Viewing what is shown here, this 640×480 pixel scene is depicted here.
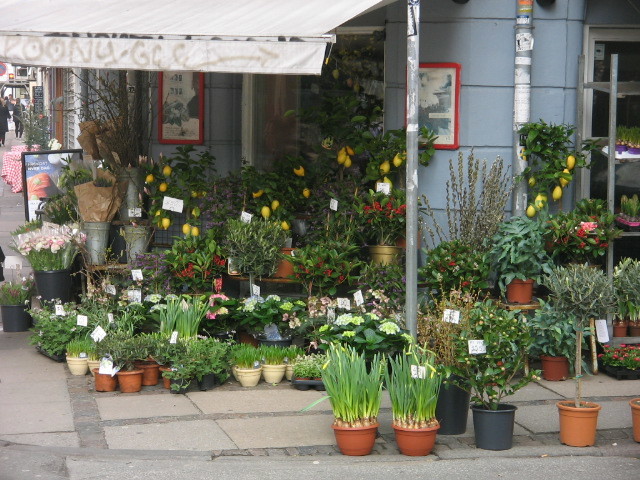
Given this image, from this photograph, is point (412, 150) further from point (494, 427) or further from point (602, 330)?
point (602, 330)

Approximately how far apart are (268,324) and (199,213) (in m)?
1.55

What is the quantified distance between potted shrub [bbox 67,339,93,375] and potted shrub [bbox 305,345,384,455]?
2964 millimetres

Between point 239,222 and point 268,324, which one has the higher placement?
point 239,222

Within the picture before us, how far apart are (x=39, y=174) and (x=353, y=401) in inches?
275

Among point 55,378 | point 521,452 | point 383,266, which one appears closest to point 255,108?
point 383,266

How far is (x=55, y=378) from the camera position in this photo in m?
8.95

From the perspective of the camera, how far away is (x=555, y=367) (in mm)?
8883

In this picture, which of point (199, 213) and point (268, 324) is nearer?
point (268, 324)

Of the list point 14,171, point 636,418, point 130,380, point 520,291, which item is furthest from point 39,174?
point 14,171

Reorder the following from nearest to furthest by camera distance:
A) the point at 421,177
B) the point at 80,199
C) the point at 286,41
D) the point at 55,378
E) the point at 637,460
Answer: the point at 637,460 < the point at 286,41 < the point at 55,378 < the point at 421,177 < the point at 80,199

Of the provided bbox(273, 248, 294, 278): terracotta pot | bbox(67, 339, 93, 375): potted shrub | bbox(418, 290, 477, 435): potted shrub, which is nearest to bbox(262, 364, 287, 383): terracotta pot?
bbox(273, 248, 294, 278): terracotta pot

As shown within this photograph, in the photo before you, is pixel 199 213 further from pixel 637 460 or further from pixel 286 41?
pixel 637 460

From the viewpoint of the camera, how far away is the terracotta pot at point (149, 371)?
859 cm

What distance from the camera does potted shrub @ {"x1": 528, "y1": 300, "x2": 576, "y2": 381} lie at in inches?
343
